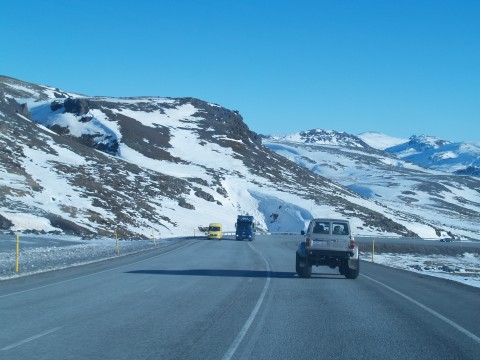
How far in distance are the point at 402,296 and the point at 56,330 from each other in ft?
34.2

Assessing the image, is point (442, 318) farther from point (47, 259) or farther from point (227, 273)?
point (47, 259)

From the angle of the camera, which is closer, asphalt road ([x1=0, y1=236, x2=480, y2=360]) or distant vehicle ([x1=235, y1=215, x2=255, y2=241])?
asphalt road ([x1=0, y1=236, x2=480, y2=360])

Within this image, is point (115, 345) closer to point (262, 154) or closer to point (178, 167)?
point (178, 167)

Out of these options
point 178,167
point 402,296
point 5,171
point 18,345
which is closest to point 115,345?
point 18,345

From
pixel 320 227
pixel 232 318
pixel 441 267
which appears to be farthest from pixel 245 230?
pixel 232 318

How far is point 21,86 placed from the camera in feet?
579

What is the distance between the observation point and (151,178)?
99.6 m

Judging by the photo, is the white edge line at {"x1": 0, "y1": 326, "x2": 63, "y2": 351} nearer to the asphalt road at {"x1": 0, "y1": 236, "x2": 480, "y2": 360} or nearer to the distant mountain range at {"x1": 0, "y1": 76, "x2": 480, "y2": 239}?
the asphalt road at {"x1": 0, "y1": 236, "x2": 480, "y2": 360}

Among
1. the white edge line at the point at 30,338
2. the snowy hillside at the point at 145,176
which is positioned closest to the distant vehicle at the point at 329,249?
the white edge line at the point at 30,338

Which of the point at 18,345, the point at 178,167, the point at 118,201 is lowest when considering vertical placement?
the point at 18,345

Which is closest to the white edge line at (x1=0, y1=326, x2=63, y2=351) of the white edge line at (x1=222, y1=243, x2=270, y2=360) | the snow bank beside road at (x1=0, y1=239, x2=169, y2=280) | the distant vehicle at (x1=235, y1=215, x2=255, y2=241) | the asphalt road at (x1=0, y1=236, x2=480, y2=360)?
the asphalt road at (x1=0, y1=236, x2=480, y2=360)

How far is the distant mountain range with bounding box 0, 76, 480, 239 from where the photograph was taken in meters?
68.4

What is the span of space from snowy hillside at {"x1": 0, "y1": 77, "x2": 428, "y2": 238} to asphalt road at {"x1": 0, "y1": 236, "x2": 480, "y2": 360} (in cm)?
3767

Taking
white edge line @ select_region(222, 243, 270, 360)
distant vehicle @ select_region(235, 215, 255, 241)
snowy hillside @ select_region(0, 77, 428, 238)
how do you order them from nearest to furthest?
white edge line @ select_region(222, 243, 270, 360) → snowy hillside @ select_region(0, 77, 428, 238) → distant vehicle @ select_region(235, 215, 255, 241)
